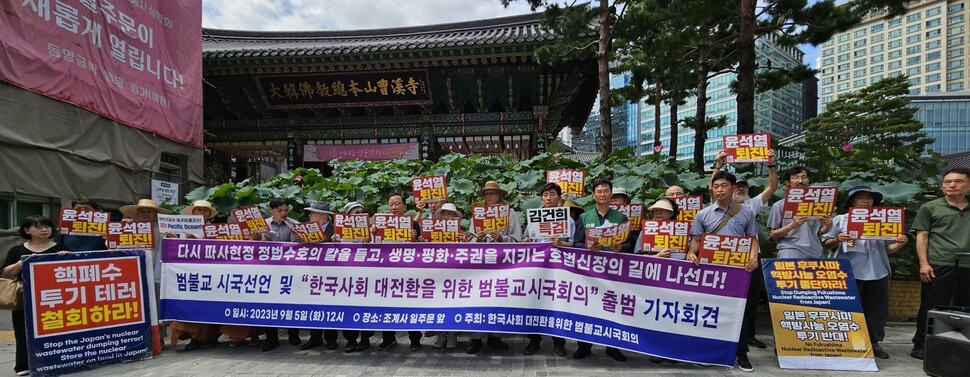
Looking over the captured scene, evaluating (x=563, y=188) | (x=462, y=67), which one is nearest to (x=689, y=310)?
(x=563, y=188)

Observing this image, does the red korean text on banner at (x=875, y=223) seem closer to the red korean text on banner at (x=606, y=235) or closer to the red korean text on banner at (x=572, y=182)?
the red korean text on banner at (x=606, y=235)

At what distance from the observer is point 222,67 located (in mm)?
12414

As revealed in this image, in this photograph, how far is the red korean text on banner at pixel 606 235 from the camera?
3.97 metres

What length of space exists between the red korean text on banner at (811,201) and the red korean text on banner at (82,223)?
6776 millimetres

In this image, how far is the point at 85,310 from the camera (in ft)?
13.5

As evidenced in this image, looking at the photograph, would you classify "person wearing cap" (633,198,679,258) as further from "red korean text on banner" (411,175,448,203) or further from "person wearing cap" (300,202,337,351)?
"person wearing cap" (300,202,337,351)

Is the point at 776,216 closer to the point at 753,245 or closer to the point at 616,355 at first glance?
the point at 753,245

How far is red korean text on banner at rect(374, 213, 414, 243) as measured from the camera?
183 inches

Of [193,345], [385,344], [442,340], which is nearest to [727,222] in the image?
[442,340]

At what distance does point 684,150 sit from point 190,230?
67148 mm

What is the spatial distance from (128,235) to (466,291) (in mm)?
3598

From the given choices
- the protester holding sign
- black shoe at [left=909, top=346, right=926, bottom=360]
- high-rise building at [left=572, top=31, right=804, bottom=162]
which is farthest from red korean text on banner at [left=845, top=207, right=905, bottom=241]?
high-rise building at [left=572, top=31, right=804, bottom=162]

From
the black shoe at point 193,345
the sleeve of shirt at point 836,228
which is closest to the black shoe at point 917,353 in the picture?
the sleeve of shirt at point 836,228

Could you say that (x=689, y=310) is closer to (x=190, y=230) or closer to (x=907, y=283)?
(x=907, y=283)
